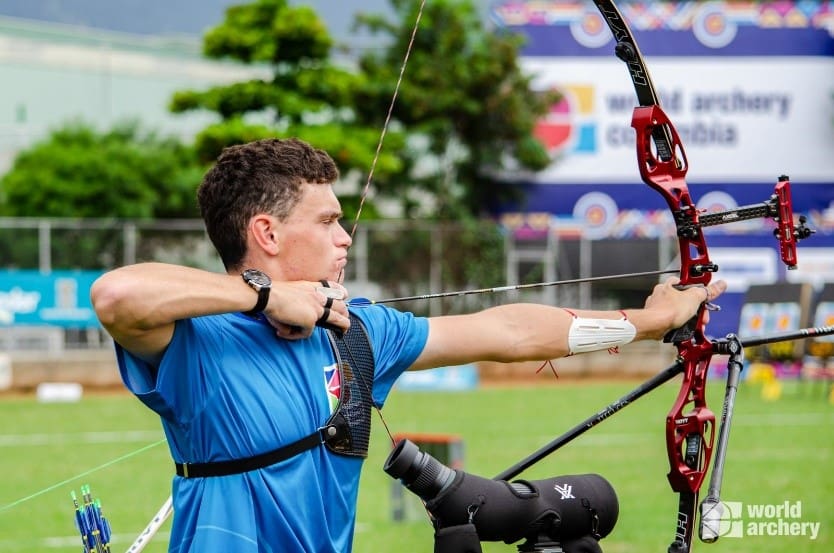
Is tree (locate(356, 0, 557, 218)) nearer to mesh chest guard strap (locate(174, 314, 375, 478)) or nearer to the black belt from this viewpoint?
mesh chest guard strap (locate(174, 314, 375, 478))

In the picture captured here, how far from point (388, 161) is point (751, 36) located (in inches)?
422

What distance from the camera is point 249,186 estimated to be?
9.45 ft

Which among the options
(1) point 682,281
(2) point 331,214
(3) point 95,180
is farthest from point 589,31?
(2) point 331,214

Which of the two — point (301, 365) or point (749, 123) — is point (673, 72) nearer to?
point (749, 123)

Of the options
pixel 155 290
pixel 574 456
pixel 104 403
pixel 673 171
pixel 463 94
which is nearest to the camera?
pixel 155 290

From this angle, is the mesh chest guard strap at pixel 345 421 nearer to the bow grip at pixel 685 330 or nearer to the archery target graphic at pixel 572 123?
the bow grip at pixel 685 330

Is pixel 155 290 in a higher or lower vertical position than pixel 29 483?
higher

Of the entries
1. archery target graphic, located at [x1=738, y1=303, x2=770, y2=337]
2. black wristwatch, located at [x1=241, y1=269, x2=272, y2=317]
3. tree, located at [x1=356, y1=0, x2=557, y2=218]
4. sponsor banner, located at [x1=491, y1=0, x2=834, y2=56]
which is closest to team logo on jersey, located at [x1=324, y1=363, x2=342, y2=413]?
black wristwatch, located at [x1=241, y1=269, x2=272, y2=317]

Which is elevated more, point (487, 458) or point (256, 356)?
point (256, 356)

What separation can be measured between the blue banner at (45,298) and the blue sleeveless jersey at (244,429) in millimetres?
15427

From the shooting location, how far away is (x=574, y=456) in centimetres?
1060

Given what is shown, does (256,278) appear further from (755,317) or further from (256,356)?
(755,317)

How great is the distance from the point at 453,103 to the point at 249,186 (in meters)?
22.0

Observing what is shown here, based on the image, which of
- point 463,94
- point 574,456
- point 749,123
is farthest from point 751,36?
point 574,456
